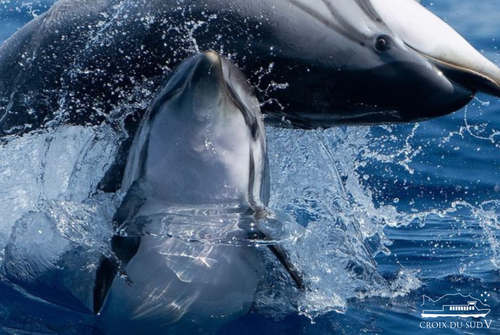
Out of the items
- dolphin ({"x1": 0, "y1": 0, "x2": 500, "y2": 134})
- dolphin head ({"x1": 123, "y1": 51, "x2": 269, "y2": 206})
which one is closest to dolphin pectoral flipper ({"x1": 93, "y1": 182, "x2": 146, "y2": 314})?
dolphin head ({"x1": 123, "y1": 51, "x2": 269, "y2": 206})

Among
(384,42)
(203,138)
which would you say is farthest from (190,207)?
(384,42)

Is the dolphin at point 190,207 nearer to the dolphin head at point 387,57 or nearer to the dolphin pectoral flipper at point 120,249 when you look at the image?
the dolphin pectoral flipper at point 120,249

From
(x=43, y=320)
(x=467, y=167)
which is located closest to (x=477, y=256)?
(x=467, y=167)

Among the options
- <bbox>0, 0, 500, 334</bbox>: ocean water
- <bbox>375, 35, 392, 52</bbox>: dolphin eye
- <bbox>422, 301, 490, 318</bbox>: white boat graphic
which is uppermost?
<bbox>375, 35, 392, 52</bbox>: dolphin eye

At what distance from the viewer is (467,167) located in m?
10.8

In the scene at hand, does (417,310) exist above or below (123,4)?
below

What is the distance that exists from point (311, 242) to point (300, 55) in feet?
5.68

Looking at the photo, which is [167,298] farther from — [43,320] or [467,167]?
[467,167]

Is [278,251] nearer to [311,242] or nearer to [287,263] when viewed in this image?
[287,263]

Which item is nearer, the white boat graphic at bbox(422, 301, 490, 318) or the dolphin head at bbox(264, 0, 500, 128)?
the dolphin head at bbox(264, 0, 500, 128)

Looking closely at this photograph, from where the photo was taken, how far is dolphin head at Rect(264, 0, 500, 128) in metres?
5.68

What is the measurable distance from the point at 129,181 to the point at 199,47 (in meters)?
0.98

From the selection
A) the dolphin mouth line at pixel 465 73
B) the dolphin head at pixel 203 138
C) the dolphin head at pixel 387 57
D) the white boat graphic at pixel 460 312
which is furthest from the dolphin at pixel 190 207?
the white boat graphic at pixel 460 312

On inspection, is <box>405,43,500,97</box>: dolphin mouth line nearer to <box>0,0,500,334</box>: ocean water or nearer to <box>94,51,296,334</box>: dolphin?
<box>94,51,296,334</box>: dolphin
